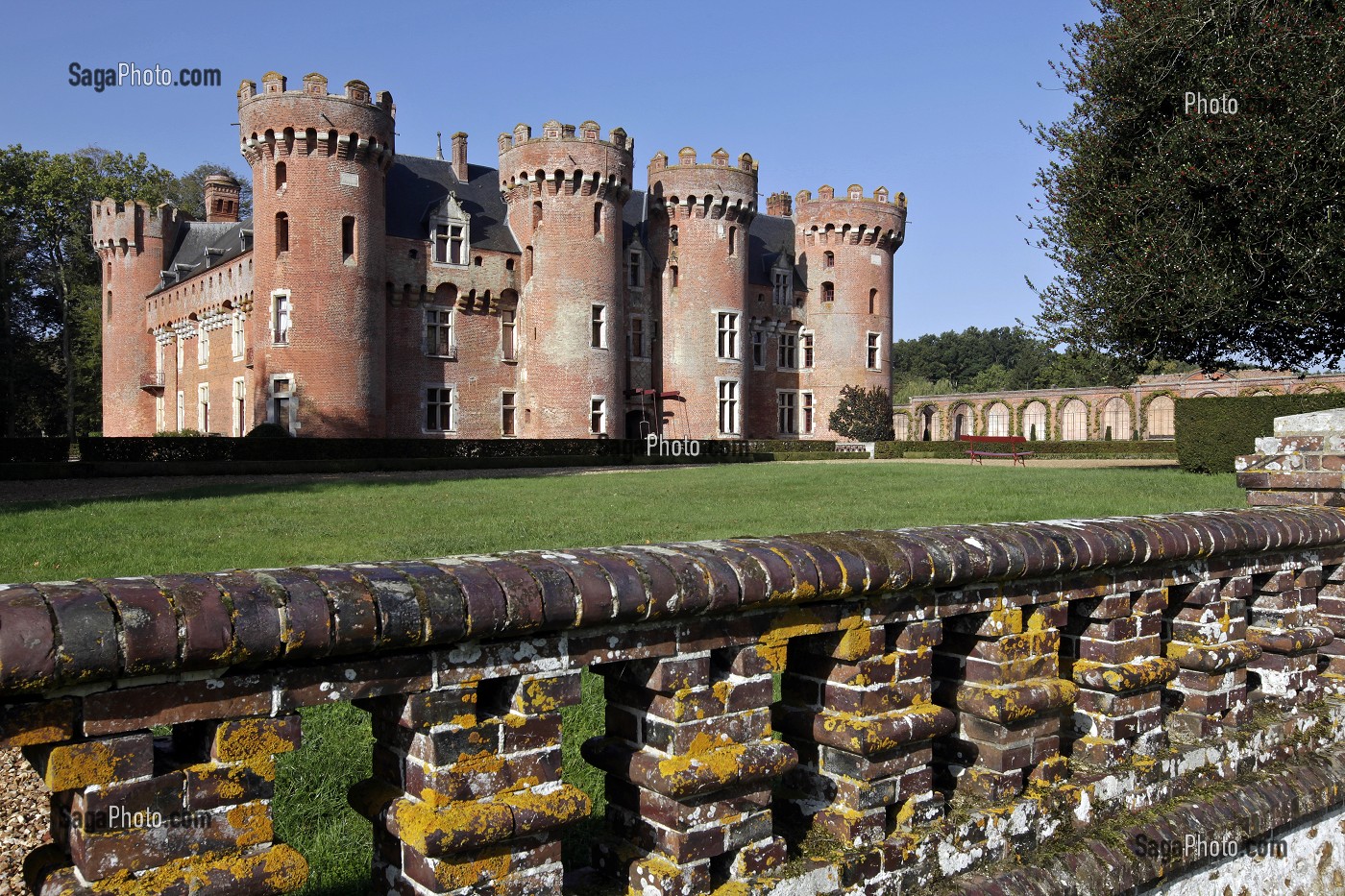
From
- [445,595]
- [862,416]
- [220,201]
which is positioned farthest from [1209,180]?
[220,201]

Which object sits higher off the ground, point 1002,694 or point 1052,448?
point 1052,448

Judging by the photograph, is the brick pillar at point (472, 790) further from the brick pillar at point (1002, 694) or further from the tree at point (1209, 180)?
the tree at point (1209, 180)

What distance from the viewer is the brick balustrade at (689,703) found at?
189 centimetres

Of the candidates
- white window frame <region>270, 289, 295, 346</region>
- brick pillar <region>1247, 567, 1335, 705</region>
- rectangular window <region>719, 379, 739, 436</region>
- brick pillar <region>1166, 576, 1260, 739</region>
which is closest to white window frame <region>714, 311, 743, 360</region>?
rectangular window <region>719, 379, 739, 436</region>

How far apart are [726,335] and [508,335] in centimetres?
1013

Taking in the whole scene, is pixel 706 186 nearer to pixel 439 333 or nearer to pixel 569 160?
pixel 569 160

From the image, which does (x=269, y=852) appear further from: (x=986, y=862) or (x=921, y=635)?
(x=986, y=862)

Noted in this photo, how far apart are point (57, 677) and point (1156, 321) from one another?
24.3 metres

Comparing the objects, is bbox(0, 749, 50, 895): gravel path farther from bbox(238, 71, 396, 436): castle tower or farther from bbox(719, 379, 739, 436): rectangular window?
bbox(719, 379, 739, 436): rectangular window

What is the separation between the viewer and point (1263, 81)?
17.0m

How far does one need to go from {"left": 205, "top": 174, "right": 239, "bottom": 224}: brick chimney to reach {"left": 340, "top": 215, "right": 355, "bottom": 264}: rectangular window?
1887cm

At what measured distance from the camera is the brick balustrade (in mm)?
1887

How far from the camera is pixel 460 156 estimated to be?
145 ft

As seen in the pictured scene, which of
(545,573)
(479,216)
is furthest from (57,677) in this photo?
(479,216)
